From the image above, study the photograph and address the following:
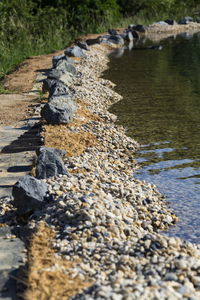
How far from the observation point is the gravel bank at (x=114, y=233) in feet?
17.3

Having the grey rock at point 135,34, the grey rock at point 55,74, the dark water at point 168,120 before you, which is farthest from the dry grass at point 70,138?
the grey rock at point 135,34

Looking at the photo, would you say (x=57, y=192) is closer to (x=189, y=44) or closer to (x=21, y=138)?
(x=21, y=138)

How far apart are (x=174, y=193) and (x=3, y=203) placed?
2906 mm

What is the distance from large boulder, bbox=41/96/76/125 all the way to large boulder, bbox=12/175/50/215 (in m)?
4.81

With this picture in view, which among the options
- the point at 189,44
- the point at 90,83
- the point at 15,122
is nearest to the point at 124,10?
the point at 189,44

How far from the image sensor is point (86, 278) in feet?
18.4

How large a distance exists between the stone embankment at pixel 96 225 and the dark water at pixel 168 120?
0.32 m

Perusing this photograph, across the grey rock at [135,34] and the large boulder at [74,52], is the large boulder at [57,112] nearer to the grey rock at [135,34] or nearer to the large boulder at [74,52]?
the large boulder at [74,52]

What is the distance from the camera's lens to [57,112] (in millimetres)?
12414

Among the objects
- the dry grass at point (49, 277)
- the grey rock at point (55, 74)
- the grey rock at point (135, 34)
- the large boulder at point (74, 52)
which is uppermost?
the dry grass at point (49, 277)

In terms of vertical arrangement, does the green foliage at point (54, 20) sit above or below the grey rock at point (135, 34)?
above

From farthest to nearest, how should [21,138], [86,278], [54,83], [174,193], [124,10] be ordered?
[124,10]
[54,83]
[21,138]
[174,193]
[86,278]

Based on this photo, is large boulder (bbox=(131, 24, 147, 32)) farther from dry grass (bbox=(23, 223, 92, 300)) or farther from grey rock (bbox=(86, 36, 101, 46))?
dry grass (bbox=(23, 223, 92, 300))

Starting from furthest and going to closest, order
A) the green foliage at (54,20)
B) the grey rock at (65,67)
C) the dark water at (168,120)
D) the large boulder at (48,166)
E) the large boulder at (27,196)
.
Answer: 1. the green foliage at (54,20)
2. the grey rock at (65,67)
3. the dark water at (168,120)
4. the large boulder at (48,166)
5. the large boulder at (27,196)
